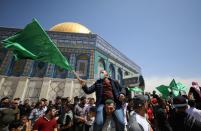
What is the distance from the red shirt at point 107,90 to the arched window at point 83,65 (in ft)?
63.4

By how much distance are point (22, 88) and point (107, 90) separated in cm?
2028

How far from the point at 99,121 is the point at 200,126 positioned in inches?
68.2

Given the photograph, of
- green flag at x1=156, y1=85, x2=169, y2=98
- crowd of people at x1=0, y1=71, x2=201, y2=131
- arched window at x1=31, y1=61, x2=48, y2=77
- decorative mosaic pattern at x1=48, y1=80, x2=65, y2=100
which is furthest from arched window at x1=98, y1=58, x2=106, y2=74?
crowd of people at x1=0, y1=71, x2=201, y2=131

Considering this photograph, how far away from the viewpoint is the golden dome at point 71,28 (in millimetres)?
29817

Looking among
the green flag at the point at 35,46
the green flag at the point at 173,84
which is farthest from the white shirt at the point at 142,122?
the green flag at the point at 173,84

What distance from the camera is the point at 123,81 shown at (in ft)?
94.2

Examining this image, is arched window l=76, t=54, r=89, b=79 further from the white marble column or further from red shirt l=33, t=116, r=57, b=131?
red shirt l=33, t=116, r=57, b=131

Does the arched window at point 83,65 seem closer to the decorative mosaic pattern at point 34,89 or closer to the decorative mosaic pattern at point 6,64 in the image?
the decorative mosaic pattern at point 34,89

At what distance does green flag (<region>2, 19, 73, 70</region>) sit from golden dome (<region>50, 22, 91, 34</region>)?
25.4m

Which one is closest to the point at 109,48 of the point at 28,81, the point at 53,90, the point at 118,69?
the point at 118,69

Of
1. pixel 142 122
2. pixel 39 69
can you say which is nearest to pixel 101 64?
pixel 39 69

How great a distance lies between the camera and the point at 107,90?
380 cm

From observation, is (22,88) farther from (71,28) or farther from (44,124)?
(44,124)

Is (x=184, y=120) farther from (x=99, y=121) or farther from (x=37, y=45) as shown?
(x=37, y=45)
